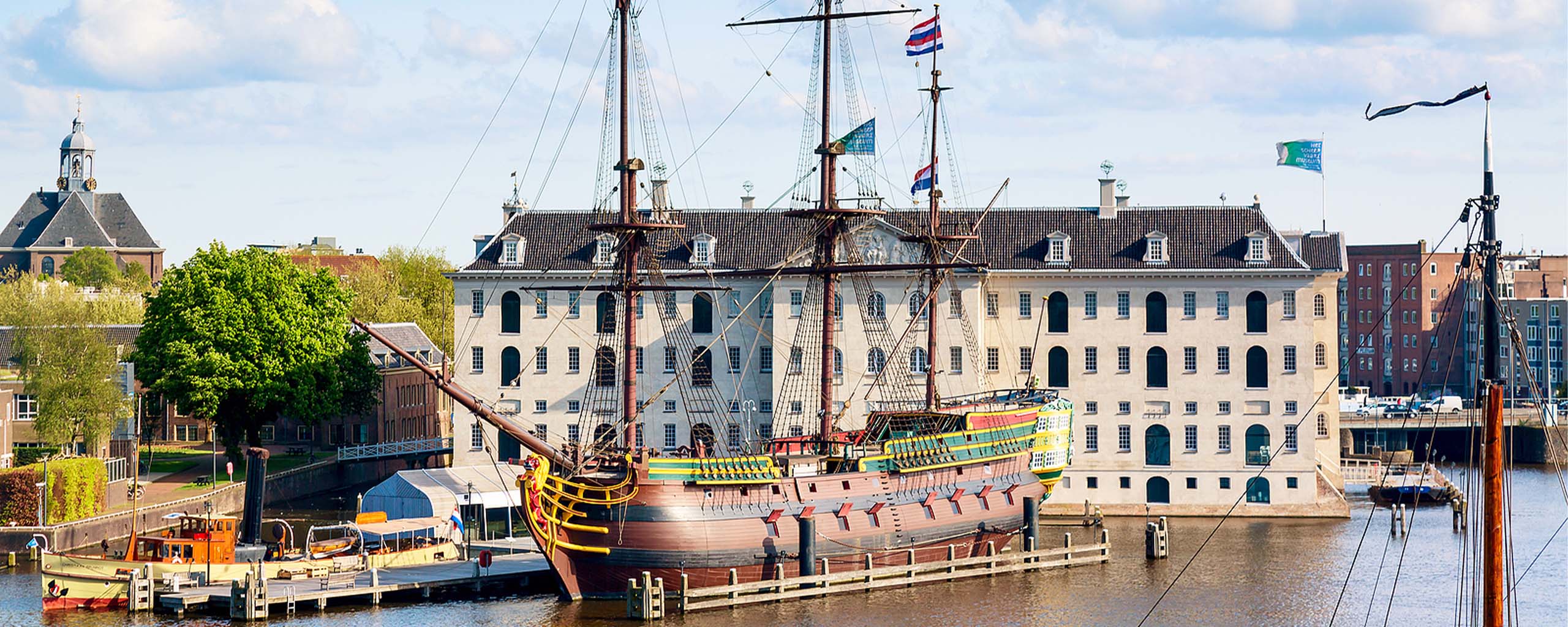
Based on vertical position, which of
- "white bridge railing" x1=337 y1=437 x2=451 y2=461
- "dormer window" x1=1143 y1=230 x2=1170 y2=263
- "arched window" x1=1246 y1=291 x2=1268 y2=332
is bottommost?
"white bridge railing" x1=337 y1=437 x2=451 y2=461

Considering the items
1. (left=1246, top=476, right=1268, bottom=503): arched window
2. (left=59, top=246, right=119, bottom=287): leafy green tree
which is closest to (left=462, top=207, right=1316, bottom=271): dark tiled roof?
(left=1246, top=476, right=1268, bottom=503): arched window

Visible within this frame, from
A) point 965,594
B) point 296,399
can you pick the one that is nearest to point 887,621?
point 965,594

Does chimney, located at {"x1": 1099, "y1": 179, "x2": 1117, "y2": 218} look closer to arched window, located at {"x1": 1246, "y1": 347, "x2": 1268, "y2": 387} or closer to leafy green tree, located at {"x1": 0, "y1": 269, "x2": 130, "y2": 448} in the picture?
arched window, located at {"x1": 1246, "y1": 347, "x2": 1268, "y2": 387}

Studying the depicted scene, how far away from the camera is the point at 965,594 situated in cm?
6259

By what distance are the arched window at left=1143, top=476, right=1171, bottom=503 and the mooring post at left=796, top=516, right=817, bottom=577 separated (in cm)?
2818

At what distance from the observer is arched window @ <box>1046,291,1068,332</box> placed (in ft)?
287

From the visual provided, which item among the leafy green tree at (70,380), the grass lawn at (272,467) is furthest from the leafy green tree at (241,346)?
the leafy green tree at (70,380)

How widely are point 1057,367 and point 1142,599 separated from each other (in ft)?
89.7

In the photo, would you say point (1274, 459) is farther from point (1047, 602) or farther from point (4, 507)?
point (4, 507)

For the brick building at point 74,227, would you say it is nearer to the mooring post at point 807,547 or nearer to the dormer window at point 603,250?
the dormer window at point 603,250

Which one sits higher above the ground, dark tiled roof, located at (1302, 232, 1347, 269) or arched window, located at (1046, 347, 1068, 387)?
dark tiled roof, located at (1302, 232, 1347, 269)

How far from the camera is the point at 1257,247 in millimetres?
86125

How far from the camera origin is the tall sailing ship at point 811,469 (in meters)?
60.0

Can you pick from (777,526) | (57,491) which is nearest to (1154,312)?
(777,526)
